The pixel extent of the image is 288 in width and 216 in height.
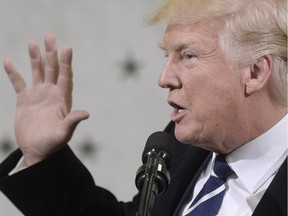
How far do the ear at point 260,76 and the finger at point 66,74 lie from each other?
0.35 metres

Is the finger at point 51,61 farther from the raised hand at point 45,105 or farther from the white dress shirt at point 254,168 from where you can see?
the white dress shirt at point 254,168

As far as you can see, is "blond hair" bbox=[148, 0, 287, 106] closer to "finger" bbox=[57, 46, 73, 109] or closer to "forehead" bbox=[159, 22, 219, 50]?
"forehead" bbox=[159, 22, 219, 50]

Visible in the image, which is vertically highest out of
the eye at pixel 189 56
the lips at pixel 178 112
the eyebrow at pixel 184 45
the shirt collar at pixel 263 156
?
the eyebrow at pixel 184 45

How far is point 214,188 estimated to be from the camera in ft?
4.19

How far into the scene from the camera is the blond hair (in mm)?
1209

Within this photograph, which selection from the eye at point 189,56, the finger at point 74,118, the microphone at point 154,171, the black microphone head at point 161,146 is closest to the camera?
the microphone at point 154,171

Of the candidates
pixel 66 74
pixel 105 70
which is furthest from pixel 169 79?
pixel 105 70

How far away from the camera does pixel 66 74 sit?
55.4 inches

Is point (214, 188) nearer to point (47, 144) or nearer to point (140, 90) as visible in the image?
point (47, 144)

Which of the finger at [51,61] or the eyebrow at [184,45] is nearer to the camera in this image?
the eyebrow at [184,45]

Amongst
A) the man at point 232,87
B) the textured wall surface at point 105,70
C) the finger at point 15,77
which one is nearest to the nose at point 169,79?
the man at point 232,87

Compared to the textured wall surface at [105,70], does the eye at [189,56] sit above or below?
above

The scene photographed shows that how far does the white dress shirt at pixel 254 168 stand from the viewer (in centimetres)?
122

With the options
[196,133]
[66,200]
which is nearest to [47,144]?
[66,200]
